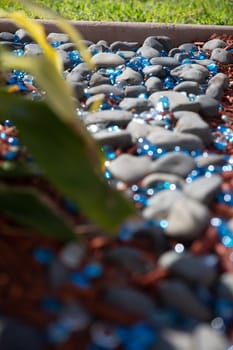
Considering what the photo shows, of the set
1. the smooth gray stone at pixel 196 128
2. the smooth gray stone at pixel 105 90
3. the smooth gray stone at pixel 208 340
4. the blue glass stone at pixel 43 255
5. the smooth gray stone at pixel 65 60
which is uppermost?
the blue glass stone at pixel 43 255

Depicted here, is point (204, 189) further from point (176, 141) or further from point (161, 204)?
point (176, 141)

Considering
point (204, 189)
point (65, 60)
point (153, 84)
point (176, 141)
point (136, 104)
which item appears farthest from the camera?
point (65, 60)

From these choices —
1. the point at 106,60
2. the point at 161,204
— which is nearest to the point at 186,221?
the point at 161,204

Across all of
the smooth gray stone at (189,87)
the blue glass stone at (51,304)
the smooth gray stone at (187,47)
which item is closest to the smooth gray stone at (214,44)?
the smooth gray stone at (187,47)

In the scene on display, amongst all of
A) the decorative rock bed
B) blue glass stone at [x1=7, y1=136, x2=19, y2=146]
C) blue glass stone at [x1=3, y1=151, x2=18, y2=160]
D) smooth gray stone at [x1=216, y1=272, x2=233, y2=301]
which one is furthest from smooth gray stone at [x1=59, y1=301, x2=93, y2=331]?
blue glass stone at [x1=7, y1=136, x2=19, y2=146]

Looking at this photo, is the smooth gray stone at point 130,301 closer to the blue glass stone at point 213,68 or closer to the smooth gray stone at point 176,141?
the smooth gray stone at point 176,141
